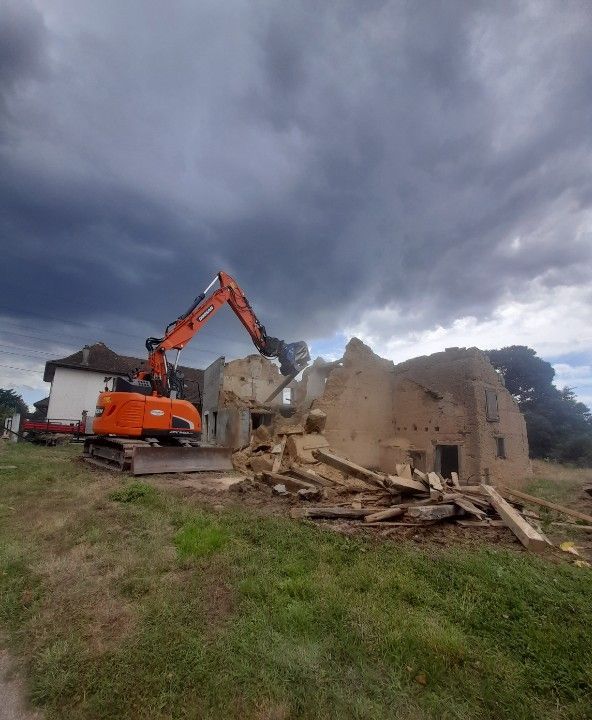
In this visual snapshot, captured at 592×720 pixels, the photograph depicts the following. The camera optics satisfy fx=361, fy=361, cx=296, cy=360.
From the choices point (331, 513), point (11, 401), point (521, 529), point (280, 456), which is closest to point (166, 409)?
point (280, 456)

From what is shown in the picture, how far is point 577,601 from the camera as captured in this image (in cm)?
354

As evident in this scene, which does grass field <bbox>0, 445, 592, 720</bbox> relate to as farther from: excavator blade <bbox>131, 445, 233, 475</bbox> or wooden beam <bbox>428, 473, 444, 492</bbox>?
excavator blade <bbox>131, 445, 233, 475</bbox>

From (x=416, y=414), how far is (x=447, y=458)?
2.22 meters

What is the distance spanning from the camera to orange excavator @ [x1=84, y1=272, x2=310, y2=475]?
9789 millimetres

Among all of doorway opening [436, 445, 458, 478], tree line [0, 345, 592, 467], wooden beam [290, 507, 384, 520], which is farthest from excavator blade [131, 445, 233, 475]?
tree line [0, 345, 592, 467]

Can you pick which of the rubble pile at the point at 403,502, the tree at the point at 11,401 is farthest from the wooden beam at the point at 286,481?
the tree at the point at 11,401

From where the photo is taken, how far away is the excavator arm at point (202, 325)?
1115 cm

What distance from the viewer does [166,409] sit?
10422mm

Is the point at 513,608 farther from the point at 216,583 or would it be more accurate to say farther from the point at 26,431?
the point at 26,431

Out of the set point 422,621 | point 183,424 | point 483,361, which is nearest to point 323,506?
point 422,621

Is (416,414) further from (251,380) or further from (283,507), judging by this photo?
Answer: (283,507)

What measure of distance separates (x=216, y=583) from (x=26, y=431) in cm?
2521

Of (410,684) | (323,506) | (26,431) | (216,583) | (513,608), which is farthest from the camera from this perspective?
(26,431)

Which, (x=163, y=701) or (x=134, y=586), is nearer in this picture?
(x=163, y=701)
